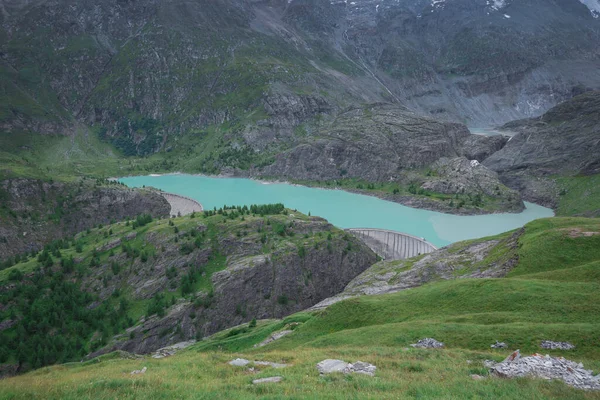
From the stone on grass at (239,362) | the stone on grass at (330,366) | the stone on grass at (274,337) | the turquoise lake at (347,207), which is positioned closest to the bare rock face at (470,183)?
the turquoise lake at (347,207)

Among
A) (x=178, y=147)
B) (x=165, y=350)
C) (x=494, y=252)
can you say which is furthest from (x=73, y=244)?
(x=178, y=147)

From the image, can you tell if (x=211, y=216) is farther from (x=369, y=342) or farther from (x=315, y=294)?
(x=369, y=342)

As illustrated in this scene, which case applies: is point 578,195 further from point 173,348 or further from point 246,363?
point 246,363

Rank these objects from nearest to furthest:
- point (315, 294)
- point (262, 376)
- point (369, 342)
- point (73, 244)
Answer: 1. point (262, 376)
2. point (369, 342)
3. point (315, 294)
4. point (73, 244)

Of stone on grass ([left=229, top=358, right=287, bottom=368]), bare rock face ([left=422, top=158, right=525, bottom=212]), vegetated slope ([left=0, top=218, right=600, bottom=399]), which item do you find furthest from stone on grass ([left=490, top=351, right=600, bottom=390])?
bare rock face ([left=422, top=158, right=525, bottom=212])

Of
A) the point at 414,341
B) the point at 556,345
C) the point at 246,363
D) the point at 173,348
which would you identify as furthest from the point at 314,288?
the point at 556,345

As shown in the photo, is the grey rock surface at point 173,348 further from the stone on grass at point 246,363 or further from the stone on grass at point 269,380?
the stone on grass at point 269,380
